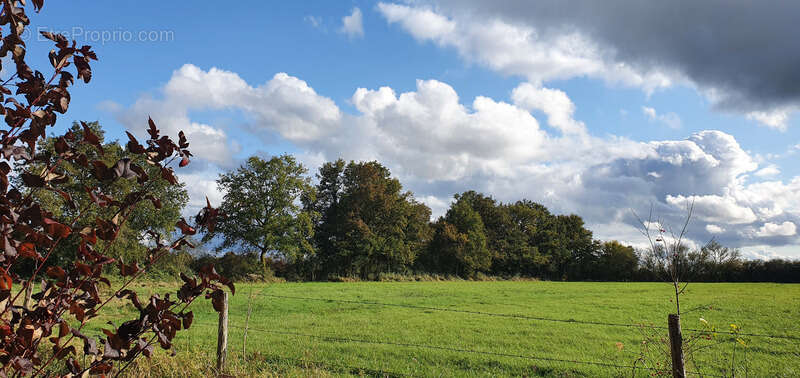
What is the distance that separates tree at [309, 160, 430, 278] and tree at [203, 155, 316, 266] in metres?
5.06

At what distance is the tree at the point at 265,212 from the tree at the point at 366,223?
506cm

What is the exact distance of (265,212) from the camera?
141 ft

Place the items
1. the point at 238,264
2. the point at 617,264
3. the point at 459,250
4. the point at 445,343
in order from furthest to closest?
the point at 617,264, the point at 459,250, the point at 238,264, the point at 445,343

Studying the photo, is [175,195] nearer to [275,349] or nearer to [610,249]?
[275,349]

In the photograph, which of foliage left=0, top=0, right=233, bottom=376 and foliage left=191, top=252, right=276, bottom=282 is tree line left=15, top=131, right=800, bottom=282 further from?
foliage left=0, top=0, right=233, bottom=376

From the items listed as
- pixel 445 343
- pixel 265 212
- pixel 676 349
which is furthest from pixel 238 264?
pixel 676 349

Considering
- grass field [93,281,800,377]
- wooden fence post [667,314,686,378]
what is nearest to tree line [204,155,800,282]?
grass field [93,281,800,377]

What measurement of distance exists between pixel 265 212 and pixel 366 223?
11.8 m

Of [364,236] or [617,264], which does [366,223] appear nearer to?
[364,236]

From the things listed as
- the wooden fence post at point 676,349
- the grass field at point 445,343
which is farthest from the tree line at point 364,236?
the wooden fence post at point 676,349

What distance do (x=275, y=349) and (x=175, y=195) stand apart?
1196 inches

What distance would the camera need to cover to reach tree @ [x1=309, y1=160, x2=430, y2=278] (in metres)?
48.3

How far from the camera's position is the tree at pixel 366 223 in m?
48.3

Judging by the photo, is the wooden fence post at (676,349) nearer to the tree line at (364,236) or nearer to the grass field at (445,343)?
the grass field at (445,343)
